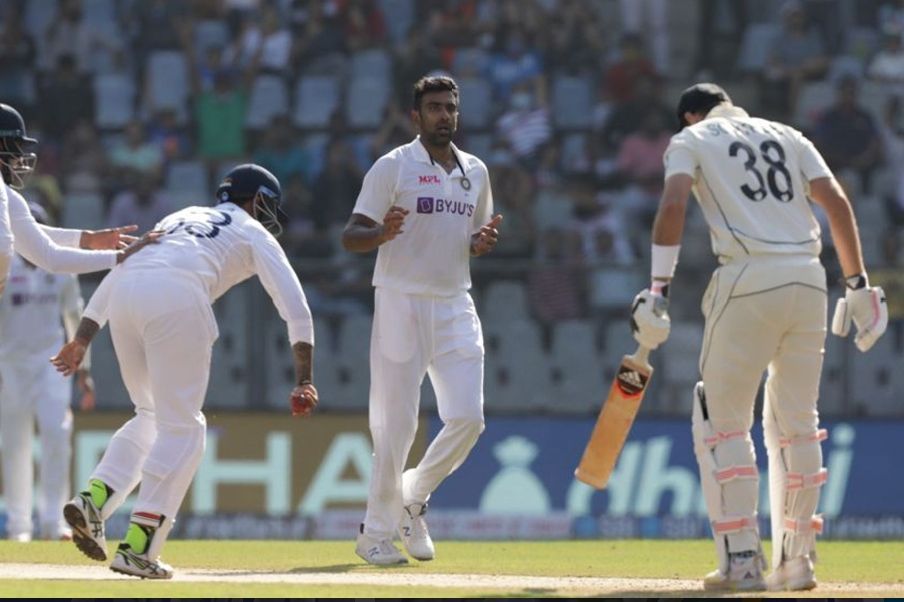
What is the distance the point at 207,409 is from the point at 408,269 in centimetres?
645

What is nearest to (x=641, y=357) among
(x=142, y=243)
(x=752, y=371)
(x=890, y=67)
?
(x=752, y=371)

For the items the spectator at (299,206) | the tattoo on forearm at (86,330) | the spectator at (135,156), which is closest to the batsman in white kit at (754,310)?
the tattoo on forearm at (86,330)

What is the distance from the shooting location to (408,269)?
10.8m

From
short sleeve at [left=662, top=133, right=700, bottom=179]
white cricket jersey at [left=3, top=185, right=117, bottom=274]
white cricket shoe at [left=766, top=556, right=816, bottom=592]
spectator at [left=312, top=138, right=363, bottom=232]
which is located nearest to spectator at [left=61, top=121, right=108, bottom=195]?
spectator at [left=312, top=138, right=363, bottom=232]

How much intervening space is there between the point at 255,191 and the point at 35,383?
4755 mm

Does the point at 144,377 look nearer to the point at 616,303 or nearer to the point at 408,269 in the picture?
the point at 408,269

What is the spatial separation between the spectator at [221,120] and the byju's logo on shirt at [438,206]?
34.0ft

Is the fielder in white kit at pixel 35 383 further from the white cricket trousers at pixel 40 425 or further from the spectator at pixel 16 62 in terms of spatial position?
the spectator at pixel 16 62

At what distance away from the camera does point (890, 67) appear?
70.0 feet

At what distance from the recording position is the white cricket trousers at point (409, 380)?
10.8 m

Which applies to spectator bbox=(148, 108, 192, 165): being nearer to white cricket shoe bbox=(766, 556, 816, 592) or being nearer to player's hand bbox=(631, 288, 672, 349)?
player's hand bbox=(631, 288, 672, 349)

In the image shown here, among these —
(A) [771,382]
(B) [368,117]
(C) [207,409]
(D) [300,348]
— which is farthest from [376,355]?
(B) [368,117]

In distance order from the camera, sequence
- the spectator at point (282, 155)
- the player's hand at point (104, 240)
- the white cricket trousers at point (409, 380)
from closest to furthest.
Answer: the player's hand at point (104, 240), the white cricket trousers at point (409, 380), the spectator at point (282, 155)

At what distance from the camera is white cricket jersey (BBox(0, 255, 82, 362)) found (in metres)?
14.2
